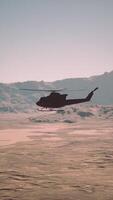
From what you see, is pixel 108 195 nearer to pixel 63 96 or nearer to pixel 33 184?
pixel 33 184

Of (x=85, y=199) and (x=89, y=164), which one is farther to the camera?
(x=89, y=164)

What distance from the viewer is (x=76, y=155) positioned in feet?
586

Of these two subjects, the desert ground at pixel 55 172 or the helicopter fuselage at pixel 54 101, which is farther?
the desert ground at pixel 55 172

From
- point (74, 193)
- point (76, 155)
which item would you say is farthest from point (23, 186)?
point (76, 155)

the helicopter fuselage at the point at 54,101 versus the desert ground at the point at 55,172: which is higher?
the helicopter fuselage at the point at 54,101

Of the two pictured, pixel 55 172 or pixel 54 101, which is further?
pixel 55 172

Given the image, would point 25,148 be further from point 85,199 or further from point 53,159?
point 85,199

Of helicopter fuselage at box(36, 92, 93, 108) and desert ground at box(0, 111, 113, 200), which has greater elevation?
helicopter fuselage at box(36, 92, 93, 108)

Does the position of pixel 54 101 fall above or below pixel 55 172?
above

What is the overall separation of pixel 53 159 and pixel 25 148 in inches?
1155

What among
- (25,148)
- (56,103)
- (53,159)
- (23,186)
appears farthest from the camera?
(25,148)

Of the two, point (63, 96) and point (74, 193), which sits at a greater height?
point (63, 96)

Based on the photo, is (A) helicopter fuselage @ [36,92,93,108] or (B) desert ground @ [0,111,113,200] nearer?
(A) helicopter fuselage @ [36,92,93,108]

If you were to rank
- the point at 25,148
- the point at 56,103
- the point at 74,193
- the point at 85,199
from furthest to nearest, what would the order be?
the point at 25,148, the point at 74,193, the point at 85,199, the point at 56,103
